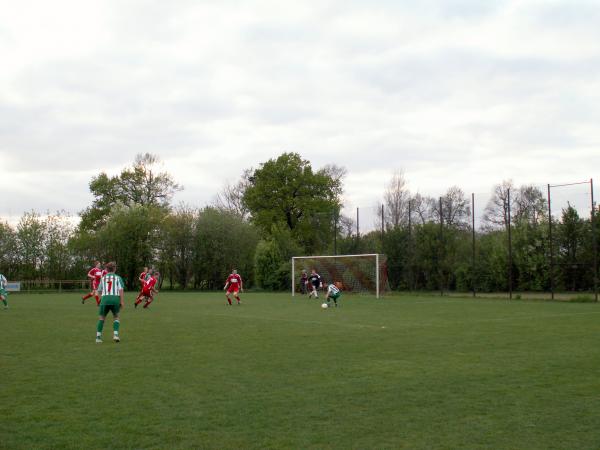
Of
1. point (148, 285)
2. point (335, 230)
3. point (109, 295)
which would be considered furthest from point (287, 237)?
point (109, 295)

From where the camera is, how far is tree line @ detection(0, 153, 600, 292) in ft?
113

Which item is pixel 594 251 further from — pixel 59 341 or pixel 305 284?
pixel 59 341

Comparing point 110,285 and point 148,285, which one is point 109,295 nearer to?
point 110,285

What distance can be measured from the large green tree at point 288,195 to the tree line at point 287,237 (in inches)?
3.8

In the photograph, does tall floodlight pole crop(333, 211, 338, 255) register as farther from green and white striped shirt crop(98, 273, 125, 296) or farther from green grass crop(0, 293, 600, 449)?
green and white striped shirt crop(98, 273, 125, 296)

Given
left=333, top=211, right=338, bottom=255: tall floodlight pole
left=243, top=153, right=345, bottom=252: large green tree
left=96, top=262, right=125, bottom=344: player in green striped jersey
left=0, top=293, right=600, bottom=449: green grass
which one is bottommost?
left=0, top=293, right=600, bottom=449: green grass

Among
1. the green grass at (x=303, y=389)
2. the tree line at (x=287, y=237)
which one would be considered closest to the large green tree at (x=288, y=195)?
the tree line at (x=287, y=237)

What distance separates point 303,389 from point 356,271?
3021cm

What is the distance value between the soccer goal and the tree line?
93.0 inches

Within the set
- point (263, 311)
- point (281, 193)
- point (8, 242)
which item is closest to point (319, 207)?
point (281, 193)

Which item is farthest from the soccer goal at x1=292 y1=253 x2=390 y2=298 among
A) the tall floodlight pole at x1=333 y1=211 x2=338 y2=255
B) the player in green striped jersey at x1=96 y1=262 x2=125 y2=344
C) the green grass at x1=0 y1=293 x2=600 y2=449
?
the player in green striped jersey at x1=96 y1=262 x2=125 y2=344

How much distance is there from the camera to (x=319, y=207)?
56.5 meters

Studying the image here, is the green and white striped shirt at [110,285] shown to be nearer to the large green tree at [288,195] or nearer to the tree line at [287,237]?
the tree line at [287,237]

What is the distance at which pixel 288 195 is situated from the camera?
5719 cm
